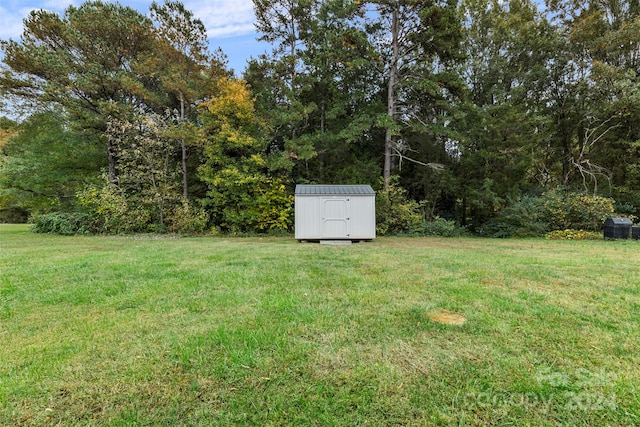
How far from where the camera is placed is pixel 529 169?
13.1m

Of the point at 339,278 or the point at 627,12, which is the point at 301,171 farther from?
the point at 627,12

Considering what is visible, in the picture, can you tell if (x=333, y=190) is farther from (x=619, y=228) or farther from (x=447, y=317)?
(x=619, y=228)

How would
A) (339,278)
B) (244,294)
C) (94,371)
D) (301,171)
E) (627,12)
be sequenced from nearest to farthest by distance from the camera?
(94,371) < (244,294) < (339,278) < (627,12) < (301,171)

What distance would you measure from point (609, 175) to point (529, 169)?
2.89 m

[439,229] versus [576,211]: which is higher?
[576,211]

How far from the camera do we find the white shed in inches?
333

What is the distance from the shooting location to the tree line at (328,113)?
1082 cm

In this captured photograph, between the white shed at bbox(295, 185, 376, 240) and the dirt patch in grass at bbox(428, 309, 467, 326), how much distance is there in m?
5.75

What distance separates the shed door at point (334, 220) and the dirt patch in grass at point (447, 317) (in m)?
5.74

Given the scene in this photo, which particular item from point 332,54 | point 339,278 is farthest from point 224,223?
point 339,278

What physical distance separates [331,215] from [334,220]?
0.16 meters

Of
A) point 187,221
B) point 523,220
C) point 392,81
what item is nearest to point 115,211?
point 187,221

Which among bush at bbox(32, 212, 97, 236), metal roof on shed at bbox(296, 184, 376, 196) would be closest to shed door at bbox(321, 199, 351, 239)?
metal roof on shed at bbox(296, 184, 376, 196)

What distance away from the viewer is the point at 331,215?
847cm
